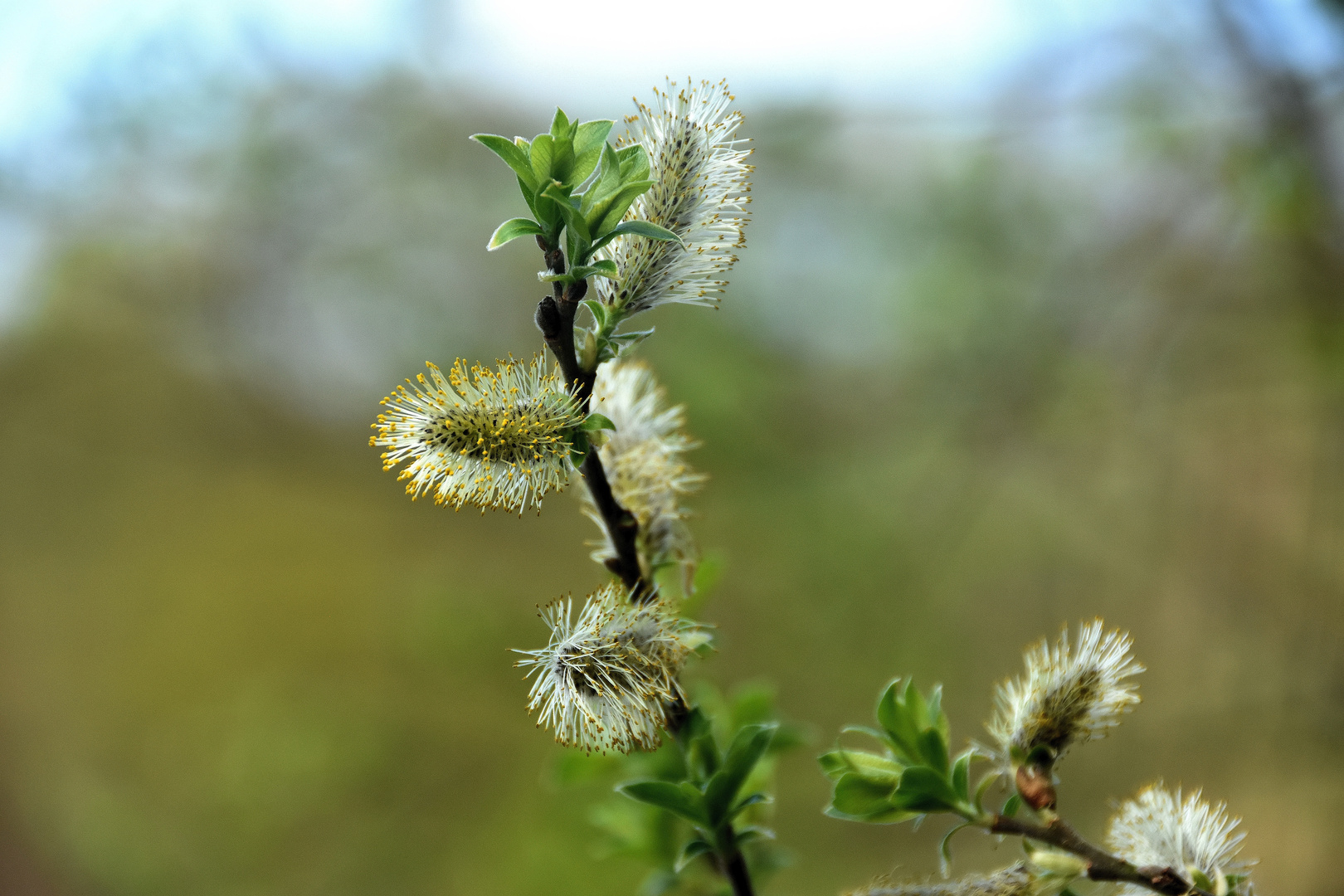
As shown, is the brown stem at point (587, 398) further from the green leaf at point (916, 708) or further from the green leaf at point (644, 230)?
the green leaf at point (916, 708)

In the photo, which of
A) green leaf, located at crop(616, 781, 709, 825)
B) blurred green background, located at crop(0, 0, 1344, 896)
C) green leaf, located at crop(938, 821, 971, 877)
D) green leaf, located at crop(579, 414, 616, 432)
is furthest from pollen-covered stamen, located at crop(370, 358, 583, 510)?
blurred green background, located at crop(0, 0, 1344, 896)

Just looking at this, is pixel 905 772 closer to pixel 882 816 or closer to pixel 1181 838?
pixel 882 816

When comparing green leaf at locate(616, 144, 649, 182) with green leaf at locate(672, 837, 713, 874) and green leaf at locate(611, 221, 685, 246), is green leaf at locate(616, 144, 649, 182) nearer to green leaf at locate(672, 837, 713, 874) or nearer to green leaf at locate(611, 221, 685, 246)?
green leaf at locate(611, 221, 685, 246)

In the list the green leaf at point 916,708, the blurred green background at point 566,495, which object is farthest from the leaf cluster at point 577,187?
the blurred green background at point 566,495

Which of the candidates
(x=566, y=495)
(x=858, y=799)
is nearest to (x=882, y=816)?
(x=858, y=799)

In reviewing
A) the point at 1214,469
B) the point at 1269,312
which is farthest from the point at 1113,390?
the point at 1214,469

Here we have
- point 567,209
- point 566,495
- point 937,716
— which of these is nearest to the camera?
point 567,209
